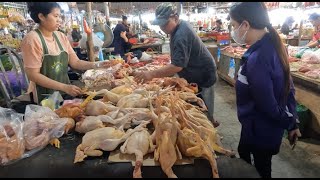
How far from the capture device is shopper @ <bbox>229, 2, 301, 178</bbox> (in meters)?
1.89

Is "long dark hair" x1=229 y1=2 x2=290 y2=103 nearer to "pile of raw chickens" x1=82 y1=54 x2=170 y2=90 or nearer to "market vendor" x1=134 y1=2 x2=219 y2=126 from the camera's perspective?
"market vendor" x1=134 y1=2 x2=219 y2=126

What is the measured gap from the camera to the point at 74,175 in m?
1.60

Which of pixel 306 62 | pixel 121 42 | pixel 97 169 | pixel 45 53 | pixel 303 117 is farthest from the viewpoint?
pixel 121 42

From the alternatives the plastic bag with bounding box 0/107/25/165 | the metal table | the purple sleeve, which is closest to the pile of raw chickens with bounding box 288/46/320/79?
the purple sleeve

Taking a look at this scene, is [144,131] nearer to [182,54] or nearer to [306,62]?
[182,54]

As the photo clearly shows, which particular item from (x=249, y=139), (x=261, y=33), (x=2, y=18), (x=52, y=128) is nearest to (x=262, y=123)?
(x=249, y=139)

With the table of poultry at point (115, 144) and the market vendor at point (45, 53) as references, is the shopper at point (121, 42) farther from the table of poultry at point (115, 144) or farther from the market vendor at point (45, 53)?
the table of poultry at point (115, 144)

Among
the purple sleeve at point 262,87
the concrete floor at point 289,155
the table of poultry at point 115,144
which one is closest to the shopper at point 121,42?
the concrete floor at point 289,155

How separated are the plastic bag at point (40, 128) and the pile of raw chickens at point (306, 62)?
4.07 metres

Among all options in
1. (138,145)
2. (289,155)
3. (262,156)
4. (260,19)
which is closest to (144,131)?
(138,145)

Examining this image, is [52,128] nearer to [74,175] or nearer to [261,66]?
[74,175]

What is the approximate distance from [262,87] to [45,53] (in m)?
2.28

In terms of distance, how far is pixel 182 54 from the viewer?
313cm

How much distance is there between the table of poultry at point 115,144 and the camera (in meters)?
1.57
